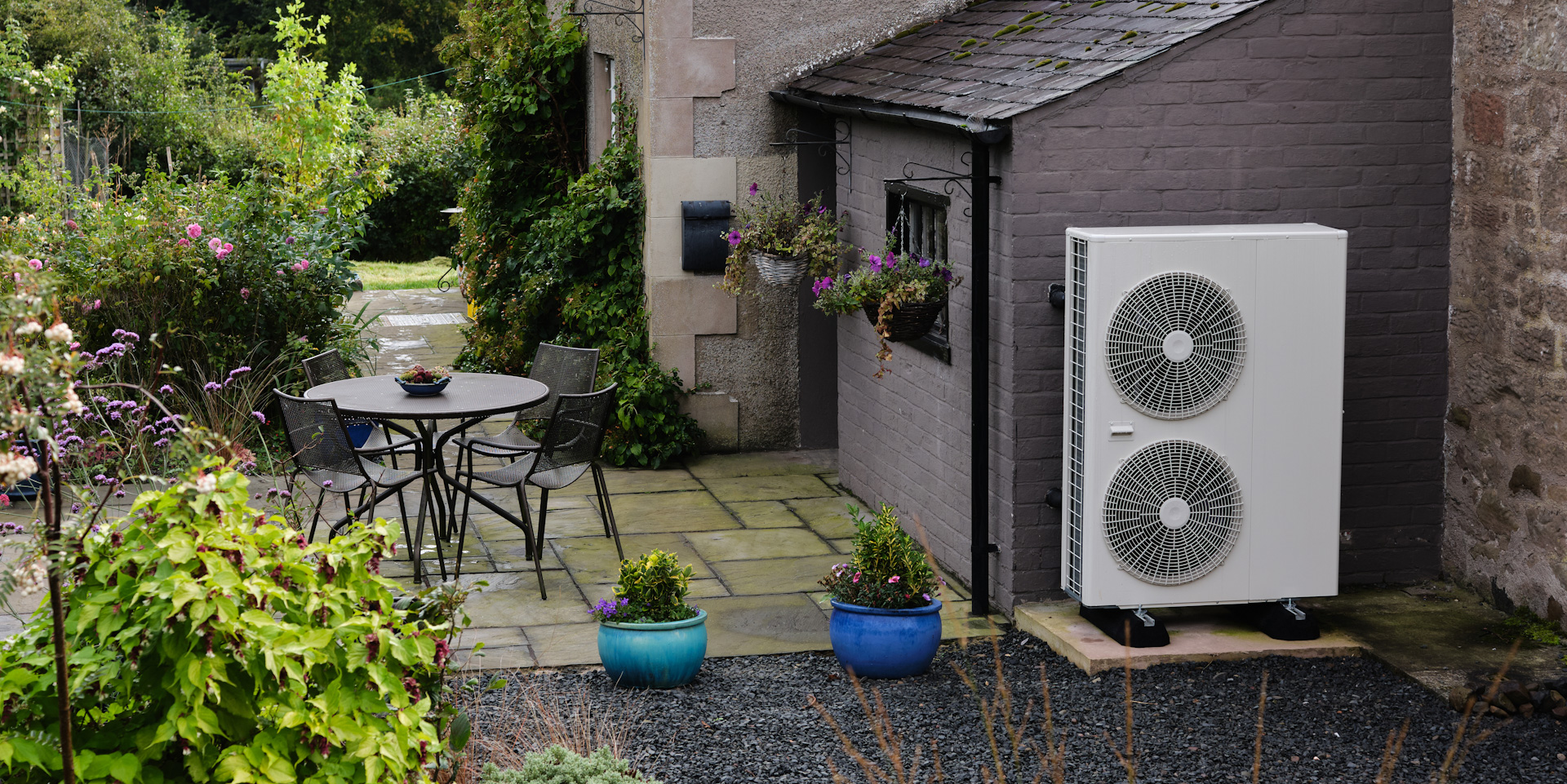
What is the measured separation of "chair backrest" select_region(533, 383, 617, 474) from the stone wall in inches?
136

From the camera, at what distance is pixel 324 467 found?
610cm

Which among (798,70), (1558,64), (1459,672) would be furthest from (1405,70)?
(798,70)

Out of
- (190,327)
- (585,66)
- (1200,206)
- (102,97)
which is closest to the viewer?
(1200,206)

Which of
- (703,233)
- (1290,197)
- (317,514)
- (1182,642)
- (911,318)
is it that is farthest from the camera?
(703,233)

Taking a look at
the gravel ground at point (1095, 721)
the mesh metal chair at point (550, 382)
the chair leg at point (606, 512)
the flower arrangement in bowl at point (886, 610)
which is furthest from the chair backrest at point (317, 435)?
the flower arrangement in bowl at point (886, 610)

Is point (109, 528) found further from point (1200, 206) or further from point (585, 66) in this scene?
point (585, 66)

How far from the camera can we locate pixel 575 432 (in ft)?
20.8

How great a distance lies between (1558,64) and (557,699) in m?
4.06

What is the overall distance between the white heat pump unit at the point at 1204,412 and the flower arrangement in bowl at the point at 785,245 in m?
2.19

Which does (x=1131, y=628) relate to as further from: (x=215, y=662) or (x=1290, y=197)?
(x=215, y=662)

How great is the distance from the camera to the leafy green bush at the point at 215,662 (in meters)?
2.67

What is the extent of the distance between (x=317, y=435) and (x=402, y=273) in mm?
12804

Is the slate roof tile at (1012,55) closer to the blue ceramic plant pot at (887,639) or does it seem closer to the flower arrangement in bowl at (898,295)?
the flower arrangement in bowl at (898,295)

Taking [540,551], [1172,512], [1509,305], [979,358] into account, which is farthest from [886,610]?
[1509,305]
